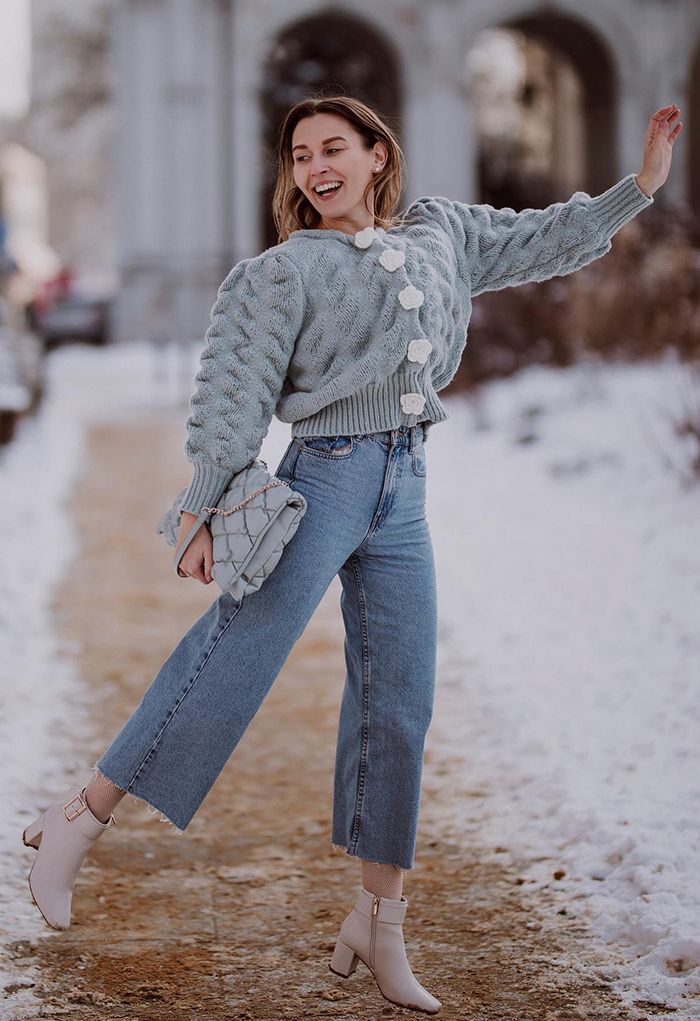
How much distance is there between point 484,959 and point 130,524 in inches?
243

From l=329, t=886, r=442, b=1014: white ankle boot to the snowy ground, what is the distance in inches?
17.7

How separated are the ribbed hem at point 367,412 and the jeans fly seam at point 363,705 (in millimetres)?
290

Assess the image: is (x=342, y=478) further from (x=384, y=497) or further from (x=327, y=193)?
(x=327, y=193)

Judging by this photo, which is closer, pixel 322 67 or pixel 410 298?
pixel 410 298

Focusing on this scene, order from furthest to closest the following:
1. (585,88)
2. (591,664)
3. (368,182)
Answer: (585,88) → (591,664) → (368,182)

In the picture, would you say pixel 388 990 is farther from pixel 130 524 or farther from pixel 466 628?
pixel 130 524

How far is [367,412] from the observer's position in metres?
2.91

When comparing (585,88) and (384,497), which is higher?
(585,88)

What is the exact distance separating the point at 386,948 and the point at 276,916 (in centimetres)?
61

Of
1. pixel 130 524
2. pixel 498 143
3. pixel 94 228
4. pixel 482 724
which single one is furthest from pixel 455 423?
pixel 94 228

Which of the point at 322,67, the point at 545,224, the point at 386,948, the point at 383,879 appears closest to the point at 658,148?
the point at 545,224

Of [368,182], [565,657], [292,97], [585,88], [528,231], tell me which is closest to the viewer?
[368,182]

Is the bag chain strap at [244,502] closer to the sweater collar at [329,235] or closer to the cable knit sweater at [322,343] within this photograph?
the cable knit sweater at [322,343]

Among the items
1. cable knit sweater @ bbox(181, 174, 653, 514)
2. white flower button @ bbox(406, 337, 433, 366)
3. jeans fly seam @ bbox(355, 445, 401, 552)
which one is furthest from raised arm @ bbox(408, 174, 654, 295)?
jeans fly seam @ bbox(355, 445, 401, 552)
